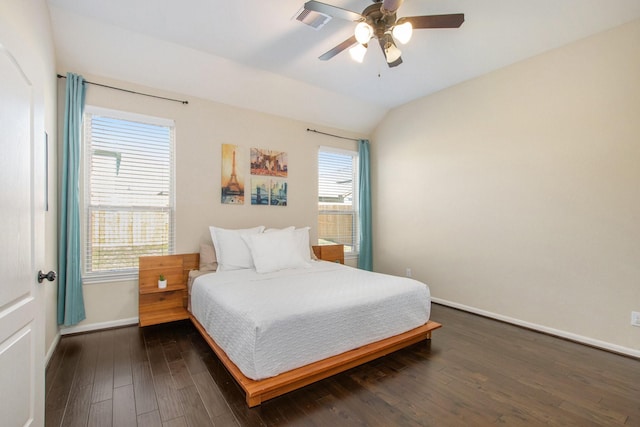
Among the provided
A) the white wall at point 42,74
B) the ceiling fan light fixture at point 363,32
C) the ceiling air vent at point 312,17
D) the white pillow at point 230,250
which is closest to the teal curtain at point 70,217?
the white wall at point 42,74

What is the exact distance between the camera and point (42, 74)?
1.60m

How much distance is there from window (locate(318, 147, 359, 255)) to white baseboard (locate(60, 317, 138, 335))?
259cm

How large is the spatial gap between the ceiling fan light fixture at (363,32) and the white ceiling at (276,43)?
44 centimetres

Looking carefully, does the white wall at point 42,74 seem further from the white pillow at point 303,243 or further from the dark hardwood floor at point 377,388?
the white pillow at point 303,243

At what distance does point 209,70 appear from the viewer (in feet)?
11.0

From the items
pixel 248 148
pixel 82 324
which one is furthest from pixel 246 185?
pixel 82 324

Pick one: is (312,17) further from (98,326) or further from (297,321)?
(98,326)

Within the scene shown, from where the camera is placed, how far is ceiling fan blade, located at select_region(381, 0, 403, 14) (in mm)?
1865

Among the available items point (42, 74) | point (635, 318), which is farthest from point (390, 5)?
point (635, 318)

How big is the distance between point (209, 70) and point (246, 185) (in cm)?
140

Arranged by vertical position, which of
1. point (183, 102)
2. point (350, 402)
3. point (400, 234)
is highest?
point (183, 102)

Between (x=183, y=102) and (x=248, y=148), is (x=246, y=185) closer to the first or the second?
(x=248, y=148)

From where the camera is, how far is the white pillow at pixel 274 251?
126 inches

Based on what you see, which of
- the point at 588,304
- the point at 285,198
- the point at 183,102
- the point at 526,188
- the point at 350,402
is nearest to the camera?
the point at 350,402
